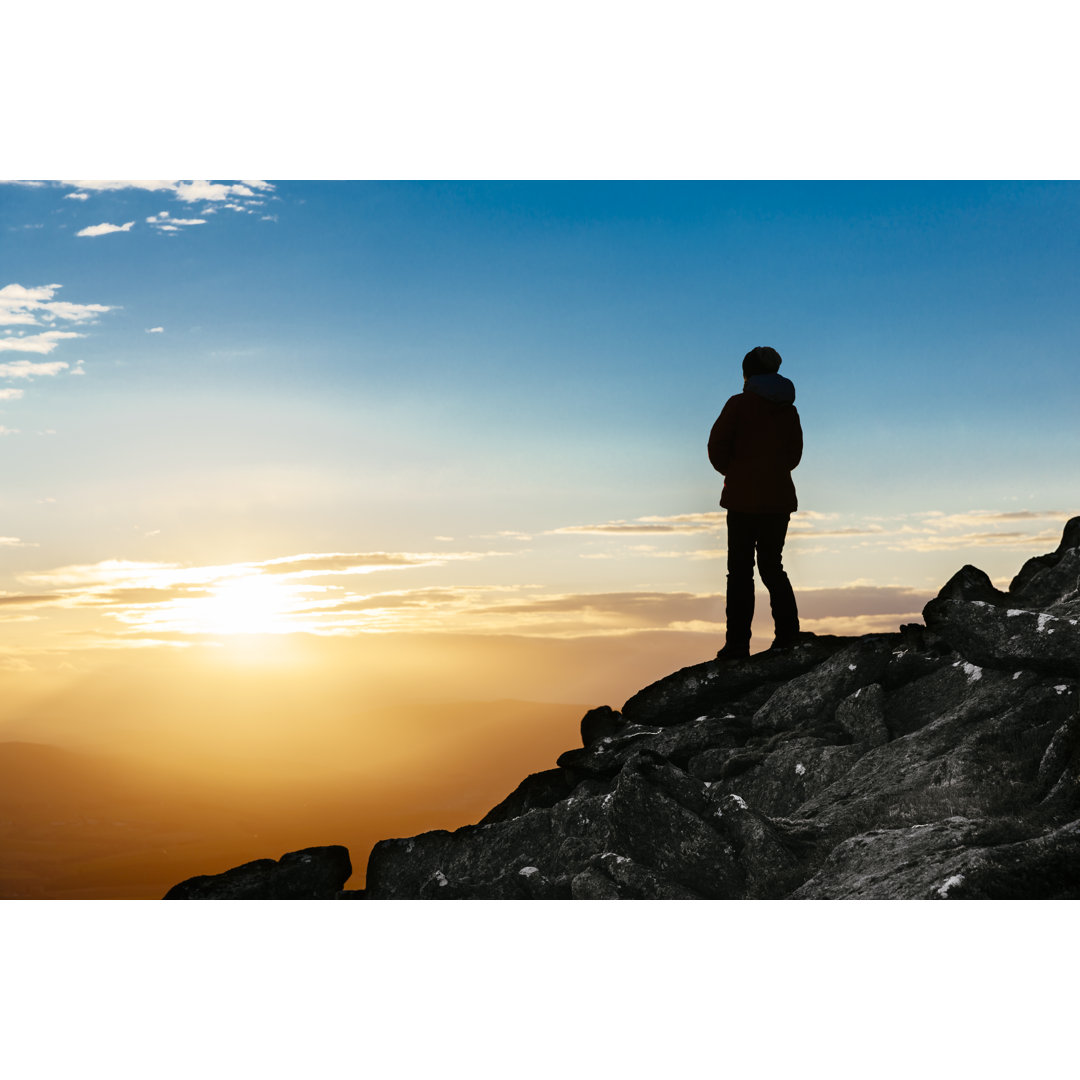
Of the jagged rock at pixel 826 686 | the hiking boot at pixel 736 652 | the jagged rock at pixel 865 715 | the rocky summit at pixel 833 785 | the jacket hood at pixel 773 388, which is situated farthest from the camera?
the hiking boot at pixel 736 652

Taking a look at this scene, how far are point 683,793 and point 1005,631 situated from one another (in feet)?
13.1

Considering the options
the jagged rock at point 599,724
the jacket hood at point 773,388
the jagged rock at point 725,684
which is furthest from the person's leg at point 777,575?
the jagged rock at point 599,724

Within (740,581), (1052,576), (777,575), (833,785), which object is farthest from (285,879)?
(1052,576)

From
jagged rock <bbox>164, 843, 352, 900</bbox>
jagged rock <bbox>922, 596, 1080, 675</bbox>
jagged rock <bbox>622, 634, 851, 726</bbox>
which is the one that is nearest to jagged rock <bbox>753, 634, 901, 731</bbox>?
jagged rock <bbox>622, 634, 851, 726</bbox>

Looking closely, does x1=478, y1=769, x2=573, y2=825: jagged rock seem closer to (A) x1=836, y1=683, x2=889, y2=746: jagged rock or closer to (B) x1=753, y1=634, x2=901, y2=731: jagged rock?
(B) x1=753, y1=634, x2=901, y2=731: jagged rock

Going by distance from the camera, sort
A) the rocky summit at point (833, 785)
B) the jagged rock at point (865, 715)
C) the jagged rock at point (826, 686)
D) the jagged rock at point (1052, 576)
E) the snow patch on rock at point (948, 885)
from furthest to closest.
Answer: the jagged rock at point (1052, 576)
the jagged rock at point (826, 686)
the jagged rock at point (865, 715)
the rocky summit at point (833, 785)
the snow patch on rock at point (948, 885)

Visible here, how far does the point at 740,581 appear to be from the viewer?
13.3m

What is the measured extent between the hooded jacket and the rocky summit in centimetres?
202

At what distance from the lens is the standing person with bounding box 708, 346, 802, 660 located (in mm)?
12930

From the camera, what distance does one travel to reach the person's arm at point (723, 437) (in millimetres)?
12922

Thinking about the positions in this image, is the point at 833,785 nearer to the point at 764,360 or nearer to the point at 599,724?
the point at 599,724

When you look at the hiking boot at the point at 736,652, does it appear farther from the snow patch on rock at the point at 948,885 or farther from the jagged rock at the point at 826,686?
the snow patch on rock at the point at 948,885

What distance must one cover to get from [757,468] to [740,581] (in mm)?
1478

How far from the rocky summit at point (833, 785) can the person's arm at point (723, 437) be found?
2617 millimetres
